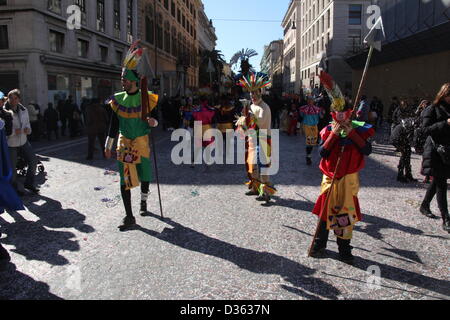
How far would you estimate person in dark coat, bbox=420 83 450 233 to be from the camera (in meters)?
4.97

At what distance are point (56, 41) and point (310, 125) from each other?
55.3ft

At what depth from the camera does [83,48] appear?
24.7 m

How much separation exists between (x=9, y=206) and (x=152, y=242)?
1.59 meters

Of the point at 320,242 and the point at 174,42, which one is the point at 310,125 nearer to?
the point at 320,242

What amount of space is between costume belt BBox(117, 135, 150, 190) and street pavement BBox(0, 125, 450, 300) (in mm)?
642

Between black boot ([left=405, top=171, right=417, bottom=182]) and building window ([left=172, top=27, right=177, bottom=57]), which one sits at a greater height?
building window ([left=172, top=27, right=177, bottom=57])

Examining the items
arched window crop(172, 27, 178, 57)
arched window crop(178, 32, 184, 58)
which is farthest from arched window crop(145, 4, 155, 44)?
arched window crop(178, 32, 184, 58)

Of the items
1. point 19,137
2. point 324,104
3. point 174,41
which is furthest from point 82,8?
point 174,41

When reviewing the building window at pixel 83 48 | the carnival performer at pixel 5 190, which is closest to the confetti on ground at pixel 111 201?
the carnival performer at pixel 5 190

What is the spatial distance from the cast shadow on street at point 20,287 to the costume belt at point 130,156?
1.75 m

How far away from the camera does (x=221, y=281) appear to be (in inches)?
142

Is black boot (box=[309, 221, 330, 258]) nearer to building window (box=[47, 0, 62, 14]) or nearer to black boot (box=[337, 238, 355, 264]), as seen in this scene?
black boot (box=[337, 238, 355, 264])

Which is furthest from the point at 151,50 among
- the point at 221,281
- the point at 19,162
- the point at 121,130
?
the point at 221,281
